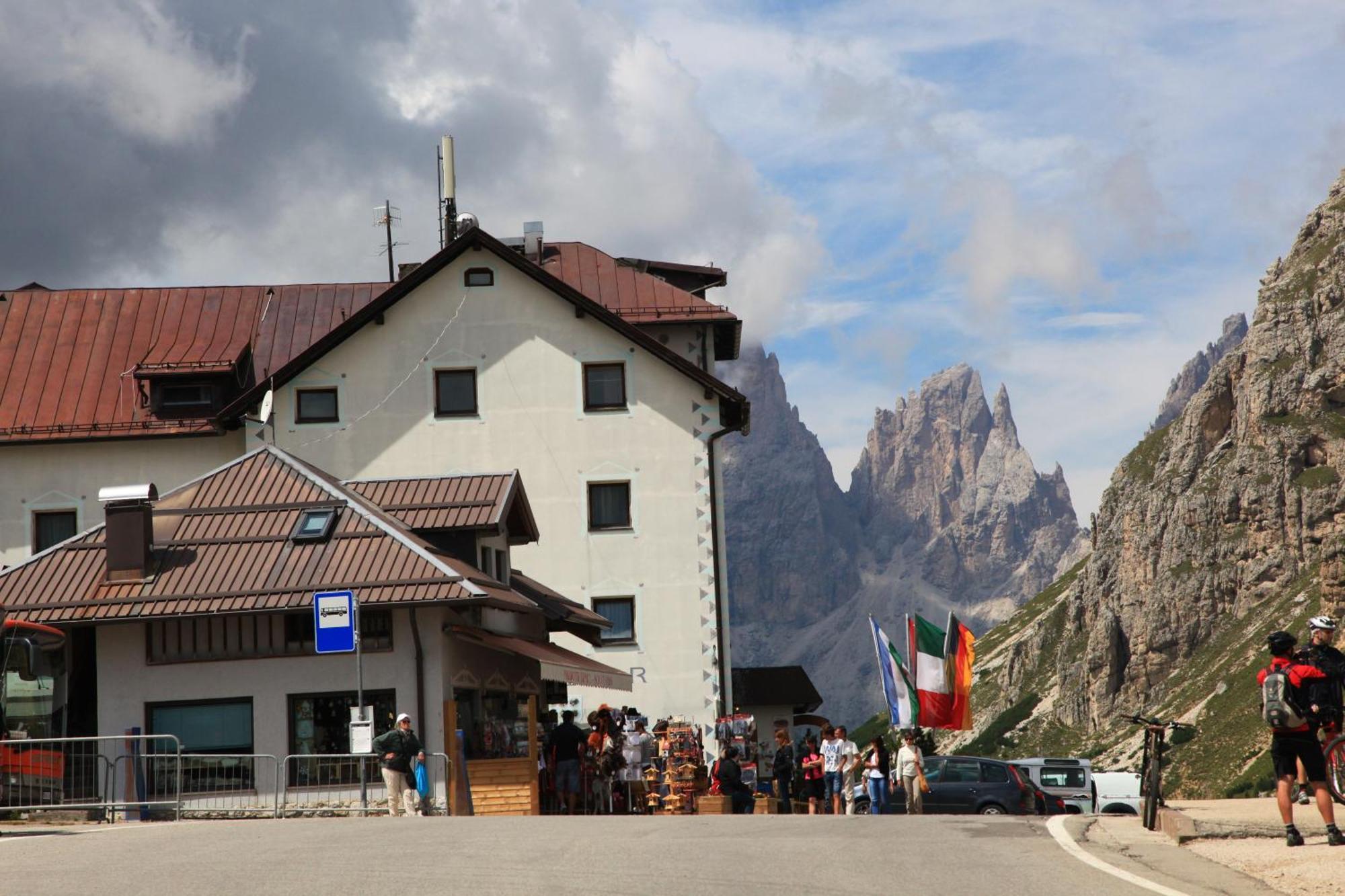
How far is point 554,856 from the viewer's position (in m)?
14.1

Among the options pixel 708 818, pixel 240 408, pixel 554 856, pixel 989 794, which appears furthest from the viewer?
pixel 240 408

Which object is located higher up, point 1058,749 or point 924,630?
point 924,630

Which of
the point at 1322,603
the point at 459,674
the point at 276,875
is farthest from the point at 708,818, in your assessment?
the point at 1322,603

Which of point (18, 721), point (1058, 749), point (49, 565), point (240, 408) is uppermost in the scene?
point (240, 408)

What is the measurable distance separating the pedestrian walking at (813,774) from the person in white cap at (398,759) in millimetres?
8223

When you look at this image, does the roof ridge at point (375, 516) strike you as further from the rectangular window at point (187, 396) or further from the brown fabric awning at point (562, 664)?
the rectangular window at point (187, 396)

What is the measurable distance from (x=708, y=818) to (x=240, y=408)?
83.4 feet

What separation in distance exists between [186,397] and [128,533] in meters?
15.8

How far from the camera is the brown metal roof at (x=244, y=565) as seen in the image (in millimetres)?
27969

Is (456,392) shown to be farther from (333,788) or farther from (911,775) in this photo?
(911,775)

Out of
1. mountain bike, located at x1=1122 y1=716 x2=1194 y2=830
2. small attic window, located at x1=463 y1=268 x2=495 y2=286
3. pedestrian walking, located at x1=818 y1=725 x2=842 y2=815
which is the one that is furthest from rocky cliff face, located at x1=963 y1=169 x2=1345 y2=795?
mountain bike, located at x1=1122 y1=716 x2=1194 y2=830

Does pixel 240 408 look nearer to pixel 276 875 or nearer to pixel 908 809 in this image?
pixel 908 809

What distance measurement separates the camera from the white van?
148ft

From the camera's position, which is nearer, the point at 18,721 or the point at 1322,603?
the point at 18,721
